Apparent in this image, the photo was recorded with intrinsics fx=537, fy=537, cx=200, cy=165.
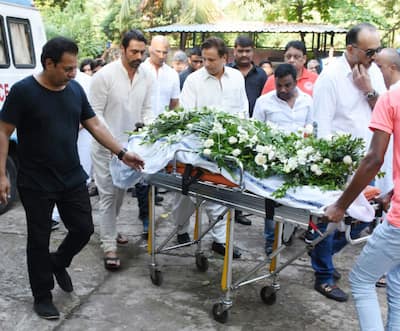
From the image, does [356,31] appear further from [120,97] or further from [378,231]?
[120,97]

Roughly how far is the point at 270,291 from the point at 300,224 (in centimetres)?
111

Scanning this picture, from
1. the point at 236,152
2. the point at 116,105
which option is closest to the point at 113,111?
the point at 116,105

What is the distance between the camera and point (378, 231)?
9.21 ft

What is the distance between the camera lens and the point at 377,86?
4.13 m

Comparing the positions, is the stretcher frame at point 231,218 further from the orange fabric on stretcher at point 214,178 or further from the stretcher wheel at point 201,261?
the stretcher wheel at point 201,261

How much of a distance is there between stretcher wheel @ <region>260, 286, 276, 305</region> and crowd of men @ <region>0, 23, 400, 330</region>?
447mm

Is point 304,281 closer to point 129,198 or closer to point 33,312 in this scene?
point 33,312

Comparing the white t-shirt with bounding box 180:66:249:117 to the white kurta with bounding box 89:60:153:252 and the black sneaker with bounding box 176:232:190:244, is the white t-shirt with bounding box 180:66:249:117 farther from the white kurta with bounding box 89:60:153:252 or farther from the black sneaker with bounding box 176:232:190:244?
the black sneaker with bounding box 176:232:190:244

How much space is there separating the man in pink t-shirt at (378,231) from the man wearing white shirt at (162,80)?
3810 millimetres

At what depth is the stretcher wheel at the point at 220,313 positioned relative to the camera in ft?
12.1

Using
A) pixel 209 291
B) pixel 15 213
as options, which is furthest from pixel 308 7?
pixel 209 291

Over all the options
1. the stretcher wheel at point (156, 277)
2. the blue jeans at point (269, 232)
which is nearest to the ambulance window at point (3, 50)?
the stretcher wheel at point (156, 277)

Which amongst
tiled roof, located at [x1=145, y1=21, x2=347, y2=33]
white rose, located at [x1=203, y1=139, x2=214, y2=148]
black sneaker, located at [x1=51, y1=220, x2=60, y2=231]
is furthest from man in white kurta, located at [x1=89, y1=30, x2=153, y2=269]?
tiled roof, located at [x1=145, y1=21, x2=347, y2=33]

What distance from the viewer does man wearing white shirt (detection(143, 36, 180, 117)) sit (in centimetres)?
629
